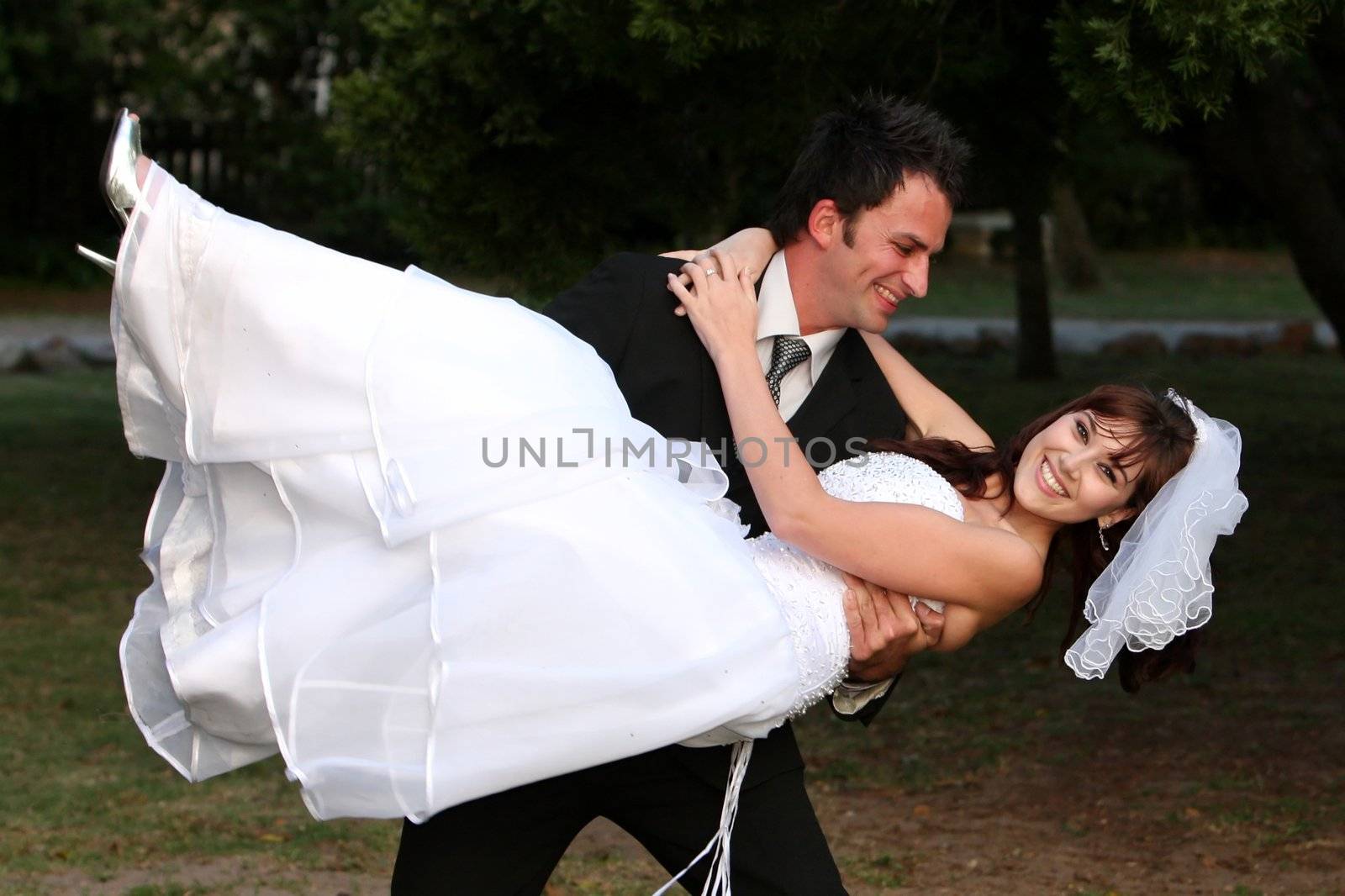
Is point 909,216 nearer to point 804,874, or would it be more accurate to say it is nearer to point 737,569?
point 737,569

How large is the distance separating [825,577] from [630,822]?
0.58 m

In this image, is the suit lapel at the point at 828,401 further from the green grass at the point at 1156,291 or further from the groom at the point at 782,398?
the green grass at the point at 1156,291

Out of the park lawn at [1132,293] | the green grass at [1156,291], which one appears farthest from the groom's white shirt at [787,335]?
the green grass at [1156,291]

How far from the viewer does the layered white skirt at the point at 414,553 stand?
2.45 metres

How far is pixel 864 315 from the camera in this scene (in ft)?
10.4

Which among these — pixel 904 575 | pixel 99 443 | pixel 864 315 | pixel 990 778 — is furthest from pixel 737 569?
pixel 99 443

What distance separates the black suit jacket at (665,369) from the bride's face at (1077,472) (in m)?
0.35

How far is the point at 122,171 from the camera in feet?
8.14

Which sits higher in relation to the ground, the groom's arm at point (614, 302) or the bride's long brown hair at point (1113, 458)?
the groom's arm at point (614, 302)

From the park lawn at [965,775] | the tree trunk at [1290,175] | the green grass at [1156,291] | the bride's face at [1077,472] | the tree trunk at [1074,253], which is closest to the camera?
the bride's face at [1077,472]

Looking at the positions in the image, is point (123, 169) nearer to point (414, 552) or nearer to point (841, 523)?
point (414, 552)

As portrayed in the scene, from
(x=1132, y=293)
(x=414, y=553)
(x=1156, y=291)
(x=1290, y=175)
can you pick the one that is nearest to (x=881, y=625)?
(x=414, y=553)

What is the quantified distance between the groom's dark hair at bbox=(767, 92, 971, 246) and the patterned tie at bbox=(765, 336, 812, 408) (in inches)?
8.7

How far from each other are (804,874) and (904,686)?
452 cm
